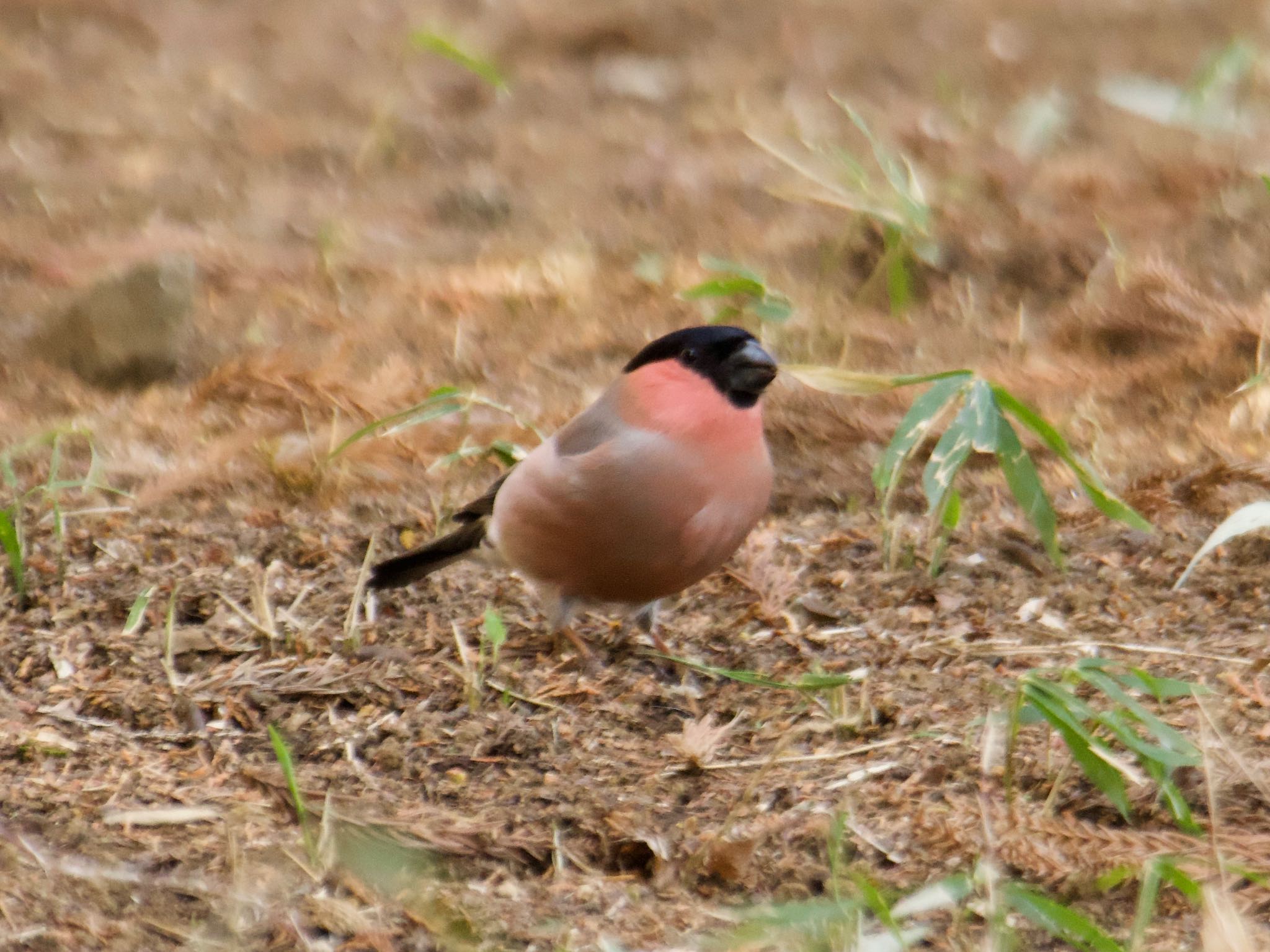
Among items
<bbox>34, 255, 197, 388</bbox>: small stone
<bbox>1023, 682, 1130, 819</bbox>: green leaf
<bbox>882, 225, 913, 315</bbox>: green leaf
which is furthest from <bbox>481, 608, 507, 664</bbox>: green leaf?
<bbox>882, 225, 913, 315</bbox>: green leaf

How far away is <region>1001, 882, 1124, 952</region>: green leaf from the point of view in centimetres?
199

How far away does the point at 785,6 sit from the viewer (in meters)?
7.38

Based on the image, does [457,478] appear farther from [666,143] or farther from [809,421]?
[666,143]

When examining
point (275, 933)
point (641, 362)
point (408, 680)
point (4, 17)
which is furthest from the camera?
point (4, 17)

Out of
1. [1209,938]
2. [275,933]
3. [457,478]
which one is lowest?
[457,478]

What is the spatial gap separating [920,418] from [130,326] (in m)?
2.37

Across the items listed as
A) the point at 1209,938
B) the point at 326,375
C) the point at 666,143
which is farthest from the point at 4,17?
the point at 1209,938

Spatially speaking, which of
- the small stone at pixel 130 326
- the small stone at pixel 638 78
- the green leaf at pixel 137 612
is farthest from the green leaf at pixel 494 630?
the small stone at pixel 638 78

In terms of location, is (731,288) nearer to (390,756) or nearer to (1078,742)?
(390,756)

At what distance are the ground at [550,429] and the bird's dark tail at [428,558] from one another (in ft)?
0.24

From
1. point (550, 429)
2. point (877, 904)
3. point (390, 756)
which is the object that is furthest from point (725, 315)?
point (877, 904)

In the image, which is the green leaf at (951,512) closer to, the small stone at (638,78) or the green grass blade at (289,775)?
the green grass blade at (289,775)

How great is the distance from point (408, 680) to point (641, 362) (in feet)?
2.78

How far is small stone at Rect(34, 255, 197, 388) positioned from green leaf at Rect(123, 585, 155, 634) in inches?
55.9
